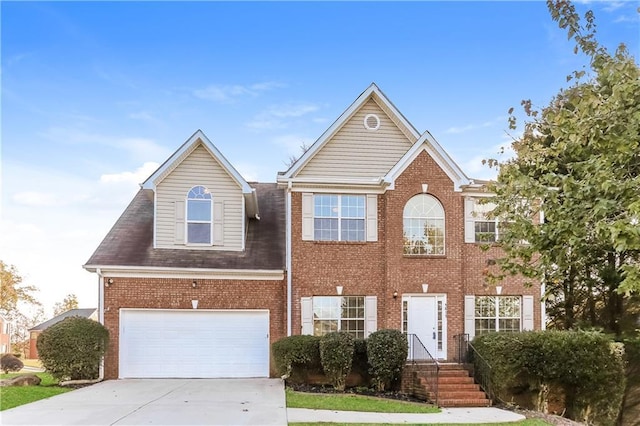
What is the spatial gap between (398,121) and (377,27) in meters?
3.74

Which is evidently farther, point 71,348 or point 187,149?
point 187,149

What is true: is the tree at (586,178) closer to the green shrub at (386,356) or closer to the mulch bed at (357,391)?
the green shrub at (386,356)

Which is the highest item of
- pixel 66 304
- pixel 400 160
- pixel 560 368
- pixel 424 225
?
pixel 400 160

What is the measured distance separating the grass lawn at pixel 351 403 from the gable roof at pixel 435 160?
6.41 metres

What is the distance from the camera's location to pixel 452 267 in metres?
16.3

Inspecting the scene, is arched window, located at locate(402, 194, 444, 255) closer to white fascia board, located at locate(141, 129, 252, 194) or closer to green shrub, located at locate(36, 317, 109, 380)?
white fascia board, located at locate(141, 129, 252, 194)

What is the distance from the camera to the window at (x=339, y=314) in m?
16.2

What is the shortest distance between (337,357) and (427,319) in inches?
145

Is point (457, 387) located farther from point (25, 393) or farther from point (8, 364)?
point (8, 364)

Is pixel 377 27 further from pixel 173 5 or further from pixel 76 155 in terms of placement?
pixel 76 155

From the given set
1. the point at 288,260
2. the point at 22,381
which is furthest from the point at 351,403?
the point at 22,381

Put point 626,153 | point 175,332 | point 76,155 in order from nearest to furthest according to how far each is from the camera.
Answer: point 626,153, point 175,332, point 76,155

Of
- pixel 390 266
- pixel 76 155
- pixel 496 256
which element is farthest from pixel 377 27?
pixel 76 155

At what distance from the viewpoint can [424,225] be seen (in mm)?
16484
